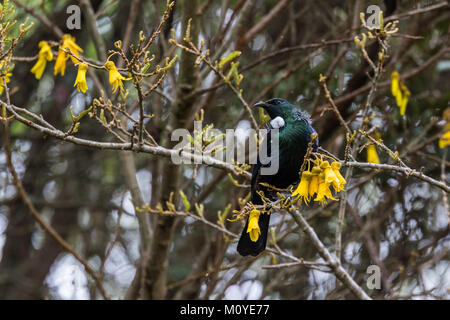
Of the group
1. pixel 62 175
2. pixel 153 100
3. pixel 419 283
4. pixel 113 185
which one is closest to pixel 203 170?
pixel 153 100

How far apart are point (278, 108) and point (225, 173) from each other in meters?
0.68

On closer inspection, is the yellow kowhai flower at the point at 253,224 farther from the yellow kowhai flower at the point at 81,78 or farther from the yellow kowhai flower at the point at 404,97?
the yellow kowhai flower at the point at 404,97

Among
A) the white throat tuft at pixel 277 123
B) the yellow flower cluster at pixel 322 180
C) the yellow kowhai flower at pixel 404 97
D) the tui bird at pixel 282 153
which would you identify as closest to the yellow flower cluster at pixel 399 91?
the yellow kowhai flower at pixel 404 97

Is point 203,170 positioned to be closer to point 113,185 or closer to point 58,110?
point 113,185

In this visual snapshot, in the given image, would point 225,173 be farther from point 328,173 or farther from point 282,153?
point 328,173

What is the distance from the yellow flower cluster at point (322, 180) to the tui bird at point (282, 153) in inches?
29.9

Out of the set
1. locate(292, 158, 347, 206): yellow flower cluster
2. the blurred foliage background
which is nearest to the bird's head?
the blurred foliage background

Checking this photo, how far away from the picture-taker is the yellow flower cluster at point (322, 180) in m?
2.28

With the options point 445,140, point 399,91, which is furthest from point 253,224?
point 445,140

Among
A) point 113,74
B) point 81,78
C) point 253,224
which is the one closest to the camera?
point 113,74

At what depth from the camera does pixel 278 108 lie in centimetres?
353

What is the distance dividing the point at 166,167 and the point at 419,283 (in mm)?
2337

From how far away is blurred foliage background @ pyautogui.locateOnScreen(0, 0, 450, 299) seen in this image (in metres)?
4.22

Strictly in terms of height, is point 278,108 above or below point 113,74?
below
